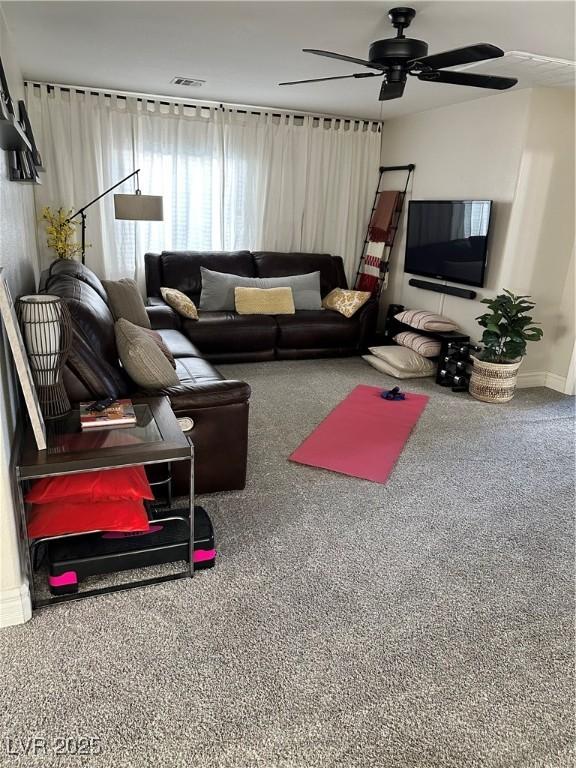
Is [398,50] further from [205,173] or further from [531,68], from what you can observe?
[205,173]

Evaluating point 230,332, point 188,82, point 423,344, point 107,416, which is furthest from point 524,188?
point 107,416

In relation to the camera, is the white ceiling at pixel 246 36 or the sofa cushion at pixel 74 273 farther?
the sofa cushion at pixel 74 273

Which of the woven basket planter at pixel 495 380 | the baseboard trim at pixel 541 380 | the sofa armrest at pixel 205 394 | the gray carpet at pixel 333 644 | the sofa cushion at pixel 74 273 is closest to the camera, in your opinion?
the gray carpet at pixel 333 644

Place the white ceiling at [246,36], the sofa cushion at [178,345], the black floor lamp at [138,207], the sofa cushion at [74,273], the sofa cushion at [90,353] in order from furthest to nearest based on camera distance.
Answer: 1. the black floor lamp at [138,207]
2. the sofa cushion at [178,345]
3. the sofa cushion at [74,273]
4. the white ceiling at [246,36]
5. the sofa cushion at [90,353]

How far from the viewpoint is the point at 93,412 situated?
2242 mm

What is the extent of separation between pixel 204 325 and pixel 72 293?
7.92 feet

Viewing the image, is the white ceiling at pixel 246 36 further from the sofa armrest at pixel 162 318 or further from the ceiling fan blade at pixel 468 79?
the sofa armrest at pixel 162 318

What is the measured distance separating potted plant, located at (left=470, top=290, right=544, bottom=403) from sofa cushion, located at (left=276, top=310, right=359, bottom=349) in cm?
138

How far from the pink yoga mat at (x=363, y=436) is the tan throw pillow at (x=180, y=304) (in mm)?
1662

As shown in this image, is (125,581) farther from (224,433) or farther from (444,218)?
(444,218)

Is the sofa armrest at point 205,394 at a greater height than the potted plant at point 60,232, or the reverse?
the potted plant at point 60,232

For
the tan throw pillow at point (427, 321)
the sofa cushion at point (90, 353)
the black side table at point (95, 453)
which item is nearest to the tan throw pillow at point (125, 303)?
the sofa cushion at point (90, 353)

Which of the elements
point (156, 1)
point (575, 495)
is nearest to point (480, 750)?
point (575, 495)

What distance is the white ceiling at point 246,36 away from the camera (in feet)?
8.90
